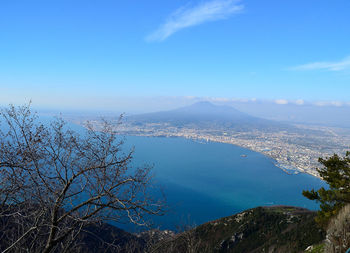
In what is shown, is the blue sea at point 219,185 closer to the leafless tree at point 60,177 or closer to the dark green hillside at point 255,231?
the dark green hillside at point 255,231

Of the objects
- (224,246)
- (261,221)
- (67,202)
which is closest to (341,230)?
(67,202)

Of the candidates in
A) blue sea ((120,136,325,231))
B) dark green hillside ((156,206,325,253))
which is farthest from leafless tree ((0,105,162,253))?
blue sea ((120,136,325,231))

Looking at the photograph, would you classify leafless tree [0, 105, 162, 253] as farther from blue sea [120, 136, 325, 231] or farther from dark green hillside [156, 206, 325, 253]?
blue sea [120, 136, 325, 231]

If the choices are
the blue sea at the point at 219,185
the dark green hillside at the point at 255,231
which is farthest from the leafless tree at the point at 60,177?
the blue sea at the point at 219,185

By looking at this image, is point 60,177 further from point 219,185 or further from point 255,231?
point 219,185

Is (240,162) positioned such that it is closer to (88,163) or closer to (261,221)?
(261,221)
